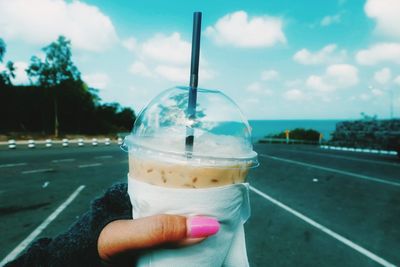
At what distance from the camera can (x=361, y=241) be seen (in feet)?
15.2

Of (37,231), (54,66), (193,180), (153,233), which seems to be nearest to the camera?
(153,233)

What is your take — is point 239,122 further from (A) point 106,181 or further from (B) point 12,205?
(A) point 106,181

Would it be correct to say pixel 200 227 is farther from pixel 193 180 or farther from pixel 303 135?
pixel 303 135

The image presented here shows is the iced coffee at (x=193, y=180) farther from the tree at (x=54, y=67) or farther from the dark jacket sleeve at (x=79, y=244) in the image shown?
the tree at (x=54, y=67)

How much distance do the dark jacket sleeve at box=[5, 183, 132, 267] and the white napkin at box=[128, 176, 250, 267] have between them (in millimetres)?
152

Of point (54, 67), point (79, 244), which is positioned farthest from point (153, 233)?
point (54, 67)

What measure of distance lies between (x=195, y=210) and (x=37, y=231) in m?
5.02

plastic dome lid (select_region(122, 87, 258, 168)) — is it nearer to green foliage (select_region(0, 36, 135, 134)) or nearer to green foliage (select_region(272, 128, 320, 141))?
green foliage (select_region(0, 36, 135, 134))

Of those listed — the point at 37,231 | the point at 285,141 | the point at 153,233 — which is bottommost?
the point at 37,231

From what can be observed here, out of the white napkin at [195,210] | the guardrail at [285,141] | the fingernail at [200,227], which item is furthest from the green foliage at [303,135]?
the fingernail at [200,227]

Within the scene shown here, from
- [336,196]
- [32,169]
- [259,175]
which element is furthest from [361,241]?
[32,169]

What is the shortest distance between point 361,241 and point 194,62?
16.1ft

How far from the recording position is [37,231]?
4.82m

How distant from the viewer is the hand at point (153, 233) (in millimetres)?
809
